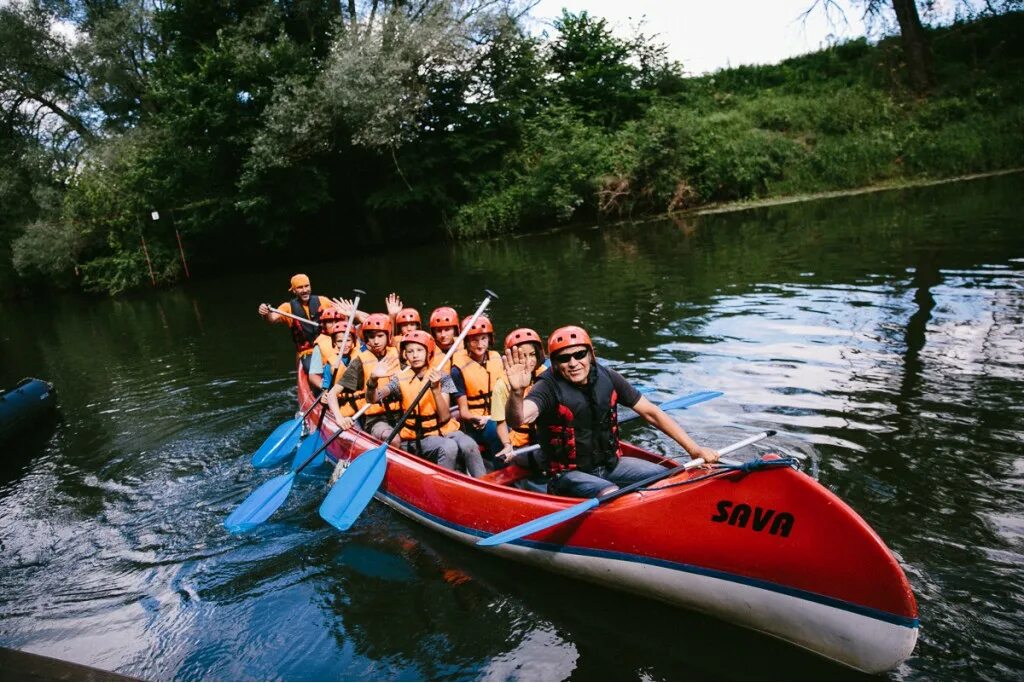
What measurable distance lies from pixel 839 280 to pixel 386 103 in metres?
15.5

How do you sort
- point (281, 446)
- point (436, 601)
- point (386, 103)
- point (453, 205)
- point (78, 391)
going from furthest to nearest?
point (453, 205), point (386, 103), point (78, 391), point (281, 446), point (436, 601)

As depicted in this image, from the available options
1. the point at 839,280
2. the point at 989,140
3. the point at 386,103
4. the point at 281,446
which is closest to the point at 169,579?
the point at 281,446

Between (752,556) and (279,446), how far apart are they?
490cm

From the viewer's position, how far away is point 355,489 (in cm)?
497

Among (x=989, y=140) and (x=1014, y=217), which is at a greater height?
(x=989, y=140)

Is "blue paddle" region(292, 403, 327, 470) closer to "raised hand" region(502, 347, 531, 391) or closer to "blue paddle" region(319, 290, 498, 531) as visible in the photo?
"blue paddle" region(319, 290, 498, 531)

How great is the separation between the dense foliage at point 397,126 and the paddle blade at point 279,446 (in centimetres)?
1648

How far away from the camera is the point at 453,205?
2592 centimetres

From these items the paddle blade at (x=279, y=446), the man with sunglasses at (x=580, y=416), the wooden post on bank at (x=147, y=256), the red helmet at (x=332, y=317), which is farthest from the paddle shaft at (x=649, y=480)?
the wooden post on bank at (x=147, y=256)

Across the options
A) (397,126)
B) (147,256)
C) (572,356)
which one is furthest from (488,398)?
(147,256)

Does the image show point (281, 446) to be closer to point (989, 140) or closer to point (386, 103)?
point (386, 103)

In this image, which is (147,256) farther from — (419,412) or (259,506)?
(419,412)

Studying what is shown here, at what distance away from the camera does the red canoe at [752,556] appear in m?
2.99

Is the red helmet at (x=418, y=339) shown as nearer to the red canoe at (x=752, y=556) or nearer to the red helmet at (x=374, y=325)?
the red helmet at (x=374, y=325)
